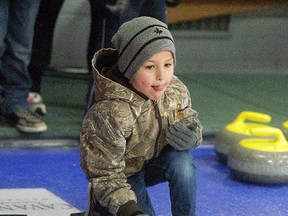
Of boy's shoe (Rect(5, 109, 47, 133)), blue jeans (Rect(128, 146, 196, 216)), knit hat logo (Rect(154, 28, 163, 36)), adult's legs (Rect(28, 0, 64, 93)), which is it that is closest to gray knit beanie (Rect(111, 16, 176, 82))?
knit hat logo (Rect(154, 28, 163, 36))

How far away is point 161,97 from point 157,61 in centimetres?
20

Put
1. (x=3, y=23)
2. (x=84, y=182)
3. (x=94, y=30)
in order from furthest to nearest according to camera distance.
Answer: (x=94, y=30)
(x=3, y=23)
(x=84, y=182)

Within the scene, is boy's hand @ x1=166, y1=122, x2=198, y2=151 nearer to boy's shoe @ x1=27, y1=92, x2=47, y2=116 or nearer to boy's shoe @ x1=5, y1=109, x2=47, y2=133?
boy's shoe @ x1=5, y1=109, x2=47, y2=133

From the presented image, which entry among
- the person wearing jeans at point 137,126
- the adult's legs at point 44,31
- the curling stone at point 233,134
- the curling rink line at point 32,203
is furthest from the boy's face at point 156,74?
the adult's legs at point 44,31

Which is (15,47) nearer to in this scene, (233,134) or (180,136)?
(233,134)

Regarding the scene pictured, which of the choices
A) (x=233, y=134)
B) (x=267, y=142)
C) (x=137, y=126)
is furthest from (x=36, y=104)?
(x=137, y=126)

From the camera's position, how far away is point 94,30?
5.02m

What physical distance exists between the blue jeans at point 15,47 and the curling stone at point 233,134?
1044 millimetres

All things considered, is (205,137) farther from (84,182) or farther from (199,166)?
(84,182)

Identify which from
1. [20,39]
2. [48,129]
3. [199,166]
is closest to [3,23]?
[20,39]

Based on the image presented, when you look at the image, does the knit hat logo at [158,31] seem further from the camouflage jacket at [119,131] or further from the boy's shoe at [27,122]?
the boy's shoe at [27,122]

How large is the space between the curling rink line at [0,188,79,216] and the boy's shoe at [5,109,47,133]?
671 mm

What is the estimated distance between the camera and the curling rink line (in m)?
3.26

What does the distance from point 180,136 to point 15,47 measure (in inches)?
64.3
